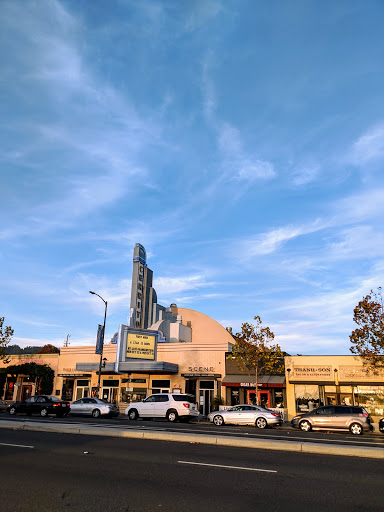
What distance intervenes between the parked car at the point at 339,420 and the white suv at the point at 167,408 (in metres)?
7.35

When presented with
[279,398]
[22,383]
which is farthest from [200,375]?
[22,383]

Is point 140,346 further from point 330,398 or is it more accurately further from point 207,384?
point 330,398

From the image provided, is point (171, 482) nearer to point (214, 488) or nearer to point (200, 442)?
point (214, 488)

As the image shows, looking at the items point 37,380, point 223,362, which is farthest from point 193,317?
point 37,380

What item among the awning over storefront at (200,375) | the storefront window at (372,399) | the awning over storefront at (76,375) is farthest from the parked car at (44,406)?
the storefront window at (372,399)

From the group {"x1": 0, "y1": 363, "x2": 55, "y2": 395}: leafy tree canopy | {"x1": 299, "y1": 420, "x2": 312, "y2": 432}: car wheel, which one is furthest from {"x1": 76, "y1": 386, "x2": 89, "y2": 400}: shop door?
{"x1": 299, "y1": 420, "x2": 312, "y2": 432}: car wheel

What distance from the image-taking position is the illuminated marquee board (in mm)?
42906

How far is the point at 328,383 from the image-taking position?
35.1m

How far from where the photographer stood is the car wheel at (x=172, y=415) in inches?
1101

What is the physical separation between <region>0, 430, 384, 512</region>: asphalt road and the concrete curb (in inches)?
27.5

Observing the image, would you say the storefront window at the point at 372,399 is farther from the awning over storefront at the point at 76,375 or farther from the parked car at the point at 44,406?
the awning over storefront at the point at 76,375

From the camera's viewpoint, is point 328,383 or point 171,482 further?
point 328,383

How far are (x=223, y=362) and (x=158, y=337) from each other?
8.30 meters

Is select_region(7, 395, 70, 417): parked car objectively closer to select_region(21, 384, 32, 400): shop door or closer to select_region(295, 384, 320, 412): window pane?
select_region(21, 384, 32, 400): shop door
